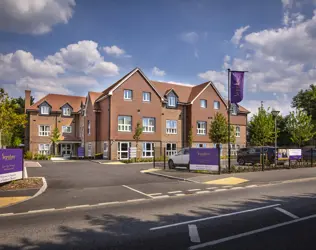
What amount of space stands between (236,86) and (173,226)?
547 inches

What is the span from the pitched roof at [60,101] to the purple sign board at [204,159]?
30976 mm

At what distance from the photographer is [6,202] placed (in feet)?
33.4

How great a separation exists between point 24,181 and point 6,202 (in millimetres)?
4040

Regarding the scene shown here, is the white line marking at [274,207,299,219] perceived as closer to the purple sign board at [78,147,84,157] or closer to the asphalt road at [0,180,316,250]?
the asphalt road at [0,180,316,250]

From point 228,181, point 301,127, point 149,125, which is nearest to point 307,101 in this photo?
point 301,127

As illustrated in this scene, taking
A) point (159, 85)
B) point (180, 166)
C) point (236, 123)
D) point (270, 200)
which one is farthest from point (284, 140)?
point (270, 200)

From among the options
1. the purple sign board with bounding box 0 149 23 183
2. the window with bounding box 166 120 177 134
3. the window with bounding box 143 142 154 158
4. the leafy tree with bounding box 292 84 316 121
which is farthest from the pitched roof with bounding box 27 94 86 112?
the leafy tree with bounding box 292 84 316 121

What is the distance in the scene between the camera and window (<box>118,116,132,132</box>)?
113 feet

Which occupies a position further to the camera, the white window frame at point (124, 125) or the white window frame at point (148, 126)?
the white window frame at point (148, 126)

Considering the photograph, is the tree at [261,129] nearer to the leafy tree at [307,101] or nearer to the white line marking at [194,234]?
the leafy tree at [307,101]

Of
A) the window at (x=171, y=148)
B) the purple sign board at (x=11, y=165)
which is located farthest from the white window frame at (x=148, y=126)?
the purple sign board at (x=11, y=165)

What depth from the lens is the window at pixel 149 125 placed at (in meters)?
36.2

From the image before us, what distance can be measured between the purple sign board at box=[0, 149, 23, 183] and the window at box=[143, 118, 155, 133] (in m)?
22.6

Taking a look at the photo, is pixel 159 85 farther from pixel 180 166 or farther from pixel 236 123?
pixel 180 166
